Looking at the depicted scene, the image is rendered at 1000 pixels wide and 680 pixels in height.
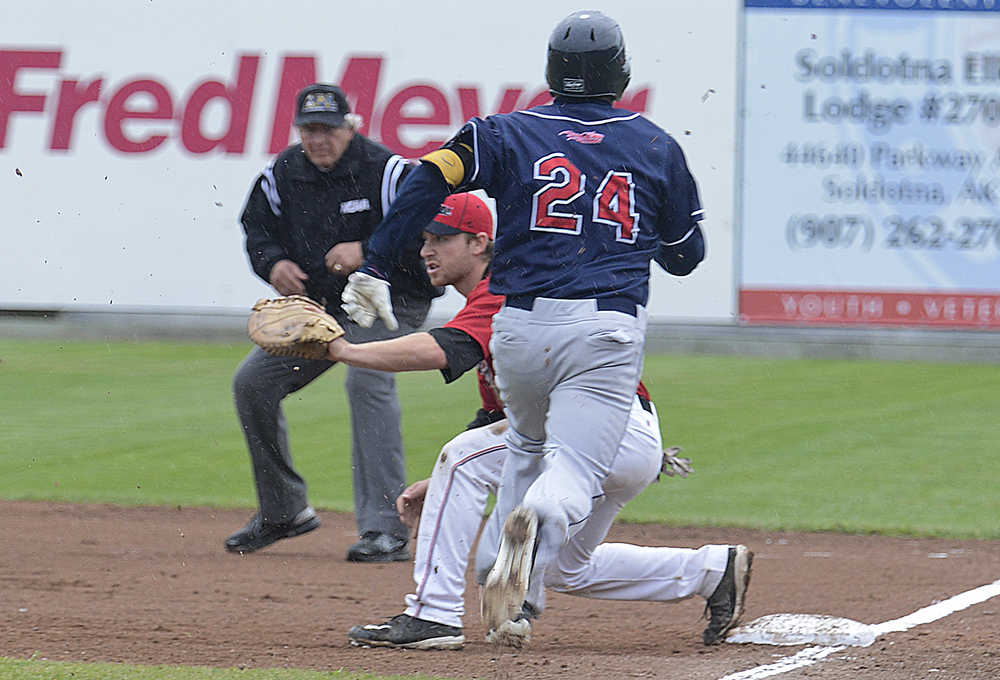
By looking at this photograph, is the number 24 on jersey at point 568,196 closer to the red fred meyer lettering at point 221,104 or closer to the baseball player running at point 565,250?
the baseball player running at point 565,250

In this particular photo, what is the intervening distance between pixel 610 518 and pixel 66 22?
10865 millimetres

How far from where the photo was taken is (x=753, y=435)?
30.5 ft

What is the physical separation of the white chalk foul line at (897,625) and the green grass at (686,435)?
4.68 ft

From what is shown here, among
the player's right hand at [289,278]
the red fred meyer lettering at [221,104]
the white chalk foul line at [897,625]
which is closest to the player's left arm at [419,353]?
the white chalk foul line at [897,625]

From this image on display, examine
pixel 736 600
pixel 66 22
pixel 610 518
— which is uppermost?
pixel 66 22

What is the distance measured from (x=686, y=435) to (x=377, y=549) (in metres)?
3.71

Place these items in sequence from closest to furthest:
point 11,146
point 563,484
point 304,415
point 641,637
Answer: point 563,484
point 641,637
point 304,415
point 11,146

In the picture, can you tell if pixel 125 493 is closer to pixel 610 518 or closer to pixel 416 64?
pixel 610 518

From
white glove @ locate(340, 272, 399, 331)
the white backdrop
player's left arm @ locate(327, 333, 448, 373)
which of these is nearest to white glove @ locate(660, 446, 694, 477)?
player's left arm @ locate(327, 333, 448, 373)

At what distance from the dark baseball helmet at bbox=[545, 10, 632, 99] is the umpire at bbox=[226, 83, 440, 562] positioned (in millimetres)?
2135

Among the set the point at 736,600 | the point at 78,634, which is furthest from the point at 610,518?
the point at 78,634

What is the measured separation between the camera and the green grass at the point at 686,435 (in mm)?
7426

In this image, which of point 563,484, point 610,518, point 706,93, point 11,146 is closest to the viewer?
point 563,484

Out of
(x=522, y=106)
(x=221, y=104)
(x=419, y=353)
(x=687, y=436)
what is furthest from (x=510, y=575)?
(x=221, y=104)
